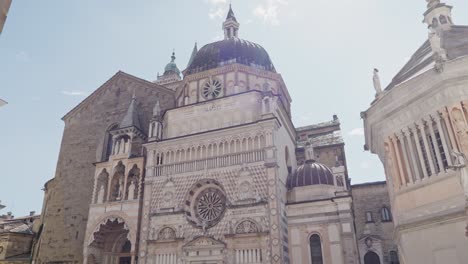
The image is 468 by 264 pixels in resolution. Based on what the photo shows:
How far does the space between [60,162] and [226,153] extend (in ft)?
56.3

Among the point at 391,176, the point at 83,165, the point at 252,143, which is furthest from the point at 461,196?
the point at 83,165

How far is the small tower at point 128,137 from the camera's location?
25797mm

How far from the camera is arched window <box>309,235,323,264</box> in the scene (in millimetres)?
19359

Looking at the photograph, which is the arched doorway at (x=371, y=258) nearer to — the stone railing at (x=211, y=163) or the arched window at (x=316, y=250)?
the arched window at (x=316, y=250)

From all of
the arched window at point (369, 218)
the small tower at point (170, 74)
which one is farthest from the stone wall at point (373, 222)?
the small tower at point (170, 74)

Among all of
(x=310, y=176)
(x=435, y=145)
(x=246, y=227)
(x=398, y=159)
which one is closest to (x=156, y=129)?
(x=246, y=227)

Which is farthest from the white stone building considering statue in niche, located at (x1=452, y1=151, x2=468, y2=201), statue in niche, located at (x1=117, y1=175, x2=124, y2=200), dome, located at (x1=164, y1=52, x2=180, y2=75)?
dome, located at (x1=164, y1=52, x2=180, y2=75)

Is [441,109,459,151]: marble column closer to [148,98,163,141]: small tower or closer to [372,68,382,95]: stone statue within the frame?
[372,68,382,95]: stone statue

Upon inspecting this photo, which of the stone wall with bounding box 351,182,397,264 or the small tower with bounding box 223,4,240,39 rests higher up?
the small tower with bounding box 223,4,240,39

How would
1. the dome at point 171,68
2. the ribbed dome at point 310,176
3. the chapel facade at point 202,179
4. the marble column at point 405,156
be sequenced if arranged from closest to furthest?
the marble column at point 405,156, the chapel facade at point 202,179, the ribbed dome at point 310,176, the dome at point 171,68

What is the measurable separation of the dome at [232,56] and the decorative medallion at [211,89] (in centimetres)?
155

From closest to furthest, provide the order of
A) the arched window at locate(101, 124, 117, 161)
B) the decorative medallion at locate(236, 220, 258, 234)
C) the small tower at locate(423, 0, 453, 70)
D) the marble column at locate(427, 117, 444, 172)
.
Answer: the marble column at locate(427, 117, 444, 172), the small tower at locate(423, 0, 453, 70), the decorative medallion at locate(236, 220, 258, 234), the arched window at locate(101, 124, 117, 161)

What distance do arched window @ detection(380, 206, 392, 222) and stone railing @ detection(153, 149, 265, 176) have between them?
44.1ft

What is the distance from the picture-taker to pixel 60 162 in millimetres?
29797
